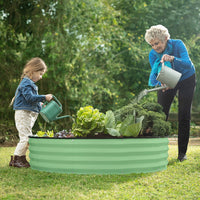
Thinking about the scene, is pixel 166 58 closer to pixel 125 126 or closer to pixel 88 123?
pixel 125 126

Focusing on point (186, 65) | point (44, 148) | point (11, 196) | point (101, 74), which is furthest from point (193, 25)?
point (11, 196)

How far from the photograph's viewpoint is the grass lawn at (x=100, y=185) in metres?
2.32

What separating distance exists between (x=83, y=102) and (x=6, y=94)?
61.9 inches

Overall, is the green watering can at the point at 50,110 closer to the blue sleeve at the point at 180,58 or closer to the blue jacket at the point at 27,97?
the blue jacket at the point at 27,97

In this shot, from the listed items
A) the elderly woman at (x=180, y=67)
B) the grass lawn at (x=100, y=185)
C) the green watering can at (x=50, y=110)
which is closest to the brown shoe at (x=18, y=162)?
the grass lawn at (x=100, y=185)

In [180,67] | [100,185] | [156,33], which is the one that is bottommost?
[100,185]

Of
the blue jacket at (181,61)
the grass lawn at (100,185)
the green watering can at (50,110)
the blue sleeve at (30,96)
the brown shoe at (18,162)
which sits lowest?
the brown shoe at (18,162)

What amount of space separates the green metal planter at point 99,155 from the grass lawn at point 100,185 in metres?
0.10

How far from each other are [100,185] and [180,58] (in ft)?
6.23

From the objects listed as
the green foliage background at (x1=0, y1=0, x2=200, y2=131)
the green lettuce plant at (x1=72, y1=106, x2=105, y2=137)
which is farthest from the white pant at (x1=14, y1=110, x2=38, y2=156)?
the green foliage background at (x1=0, y1=0, x2=200, y2=131)

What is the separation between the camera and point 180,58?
3.83 metres

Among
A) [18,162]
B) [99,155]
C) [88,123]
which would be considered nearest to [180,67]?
[88,123]

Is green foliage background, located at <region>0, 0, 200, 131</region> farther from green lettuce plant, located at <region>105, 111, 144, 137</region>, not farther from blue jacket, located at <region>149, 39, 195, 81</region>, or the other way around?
green lettuce plant, located at <region>105, 111, 144, 137</region>

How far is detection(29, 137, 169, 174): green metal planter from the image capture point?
3000mm
